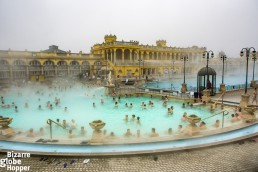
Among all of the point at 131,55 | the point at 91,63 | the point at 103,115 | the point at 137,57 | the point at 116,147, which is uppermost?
the point at 131,55

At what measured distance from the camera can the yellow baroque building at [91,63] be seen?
134ft

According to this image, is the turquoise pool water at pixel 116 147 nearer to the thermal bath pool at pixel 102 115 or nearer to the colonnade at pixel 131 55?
the thermal bath pool at pixel 102 115

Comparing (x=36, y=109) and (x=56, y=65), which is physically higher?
(x=56, y=65)

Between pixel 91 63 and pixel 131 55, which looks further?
pixel 131 55

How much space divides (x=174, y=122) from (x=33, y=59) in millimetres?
37876

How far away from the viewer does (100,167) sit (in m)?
7.64

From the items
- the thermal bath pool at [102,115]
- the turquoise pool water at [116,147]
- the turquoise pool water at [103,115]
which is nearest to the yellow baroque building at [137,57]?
the thermal bath pool at [102,115]

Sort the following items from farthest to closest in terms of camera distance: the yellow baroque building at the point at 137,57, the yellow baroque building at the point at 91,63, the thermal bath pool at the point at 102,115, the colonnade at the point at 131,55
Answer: the colonnade at the point at 131,55 → the yellow baroque building at the point at 137,57 → the yellow baroque building at the point at 91,63 → the thermal bath pool at the point at 102,115

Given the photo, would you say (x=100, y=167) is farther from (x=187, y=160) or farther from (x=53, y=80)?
(x=53, y=80)

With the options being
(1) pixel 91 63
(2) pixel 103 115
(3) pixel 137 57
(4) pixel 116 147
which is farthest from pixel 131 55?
(4) pixel 116 147

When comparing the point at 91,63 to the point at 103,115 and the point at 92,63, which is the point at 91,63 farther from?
Result: the point at 103,115

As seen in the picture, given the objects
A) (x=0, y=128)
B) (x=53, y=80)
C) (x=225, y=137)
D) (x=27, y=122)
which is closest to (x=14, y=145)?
(x=0, y=128)

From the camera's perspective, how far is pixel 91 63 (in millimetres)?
50250

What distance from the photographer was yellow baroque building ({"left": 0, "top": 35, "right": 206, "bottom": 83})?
1603 inches
